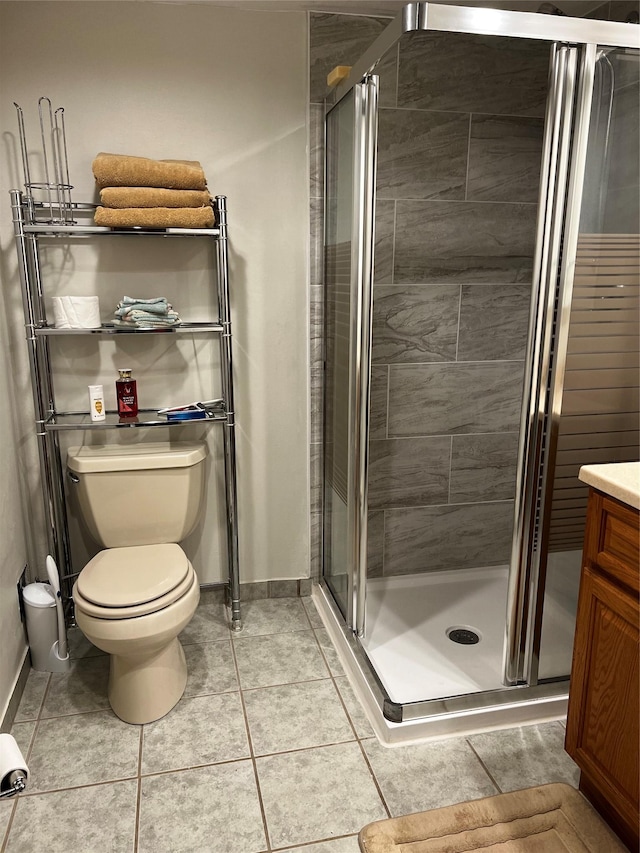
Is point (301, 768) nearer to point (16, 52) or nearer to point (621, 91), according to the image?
point (621, 91)

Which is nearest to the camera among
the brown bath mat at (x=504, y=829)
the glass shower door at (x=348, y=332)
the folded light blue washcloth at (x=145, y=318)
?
the brown bath mat at (x=504, y=829)

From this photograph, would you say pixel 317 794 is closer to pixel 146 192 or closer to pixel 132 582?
pixel 132 582

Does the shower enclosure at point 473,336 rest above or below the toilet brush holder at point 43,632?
above

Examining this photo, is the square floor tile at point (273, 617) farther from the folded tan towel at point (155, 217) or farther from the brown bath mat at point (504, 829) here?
the folded tan towel at point (155, 217)

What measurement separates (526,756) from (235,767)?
86 cm

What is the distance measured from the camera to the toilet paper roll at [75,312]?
2.26m

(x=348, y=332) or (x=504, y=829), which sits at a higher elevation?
(x=348, y=332)

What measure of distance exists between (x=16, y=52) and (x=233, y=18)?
2.45 feet

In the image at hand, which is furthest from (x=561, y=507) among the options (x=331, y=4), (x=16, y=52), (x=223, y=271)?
(x=16, y=52)

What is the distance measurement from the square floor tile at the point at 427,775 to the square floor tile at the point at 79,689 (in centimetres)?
93

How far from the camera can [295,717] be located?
212 centimetres

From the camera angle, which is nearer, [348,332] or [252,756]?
[252,756]

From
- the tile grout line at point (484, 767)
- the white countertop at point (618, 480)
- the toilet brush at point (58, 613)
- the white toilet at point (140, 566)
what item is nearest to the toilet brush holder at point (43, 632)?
the toilet brush at point (58, 613)

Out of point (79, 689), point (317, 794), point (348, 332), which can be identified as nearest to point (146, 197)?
point (348, 332)
